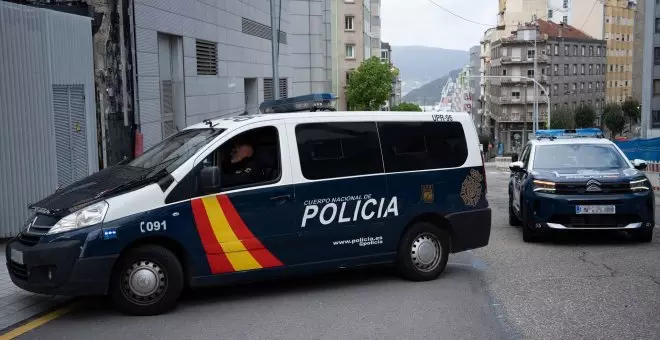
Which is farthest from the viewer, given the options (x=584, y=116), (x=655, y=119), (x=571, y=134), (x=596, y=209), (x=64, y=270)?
(x=584, y=116)

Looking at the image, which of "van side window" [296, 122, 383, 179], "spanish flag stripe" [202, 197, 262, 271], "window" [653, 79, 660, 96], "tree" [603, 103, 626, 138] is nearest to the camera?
"spanish flag stripe" [202, 197, 262, 271]

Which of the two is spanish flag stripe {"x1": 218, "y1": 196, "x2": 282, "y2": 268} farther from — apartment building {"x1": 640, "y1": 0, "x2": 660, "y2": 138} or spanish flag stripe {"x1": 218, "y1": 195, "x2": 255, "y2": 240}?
apartment building {"x1": 640, "y1": 0, "x2": 660, "y2": 138}

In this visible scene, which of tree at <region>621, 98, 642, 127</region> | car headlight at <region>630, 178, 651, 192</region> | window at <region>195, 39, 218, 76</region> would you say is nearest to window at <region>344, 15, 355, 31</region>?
tree at <region>621, 98, 642, 127</region>

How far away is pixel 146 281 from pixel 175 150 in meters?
1.45

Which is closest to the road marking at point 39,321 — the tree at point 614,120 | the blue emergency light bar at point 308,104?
the blue emergency light bar at point 308,104

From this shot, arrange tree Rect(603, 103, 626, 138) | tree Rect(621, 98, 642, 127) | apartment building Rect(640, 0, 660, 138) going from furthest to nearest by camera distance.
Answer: tree Rect(621, 98, 642, 127), tree Rect(603, 103, 626, 138), apartment building Rect(640, 0, 660, 138)

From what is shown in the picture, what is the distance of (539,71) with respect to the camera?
98500 millimetres

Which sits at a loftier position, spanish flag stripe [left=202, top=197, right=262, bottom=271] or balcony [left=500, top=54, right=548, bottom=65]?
balcony [left=500, top=54, right=548, bottom=65]

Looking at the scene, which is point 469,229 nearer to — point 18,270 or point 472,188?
point 472,188

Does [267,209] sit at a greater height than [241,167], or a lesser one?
lesser

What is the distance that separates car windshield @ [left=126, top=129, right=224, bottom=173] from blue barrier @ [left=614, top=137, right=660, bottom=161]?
24.3 metres

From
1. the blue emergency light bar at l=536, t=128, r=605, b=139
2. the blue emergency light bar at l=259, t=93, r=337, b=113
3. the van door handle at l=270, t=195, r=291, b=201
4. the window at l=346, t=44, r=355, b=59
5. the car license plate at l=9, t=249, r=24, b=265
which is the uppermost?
the window at l=346, t=44, r=355, b=59

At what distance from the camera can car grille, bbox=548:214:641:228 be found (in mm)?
10781

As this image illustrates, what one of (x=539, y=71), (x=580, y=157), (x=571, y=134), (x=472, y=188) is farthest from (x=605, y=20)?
(x=472, y=188)
